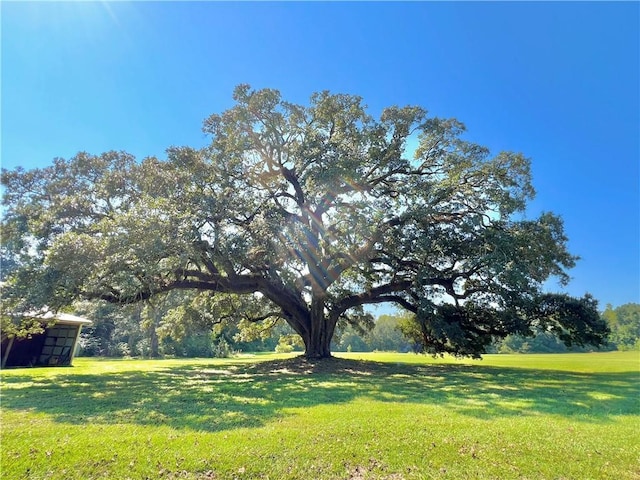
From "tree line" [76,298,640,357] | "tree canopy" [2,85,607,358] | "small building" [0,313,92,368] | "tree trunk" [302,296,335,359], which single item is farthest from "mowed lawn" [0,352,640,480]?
"small building" [0,313,92,368]

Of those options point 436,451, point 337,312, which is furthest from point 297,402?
Answer: point 337,312

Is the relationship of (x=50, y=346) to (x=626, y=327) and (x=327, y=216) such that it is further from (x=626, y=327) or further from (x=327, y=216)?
(x=626, y=327)

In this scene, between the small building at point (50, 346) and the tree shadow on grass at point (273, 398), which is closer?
the tree shadow on grass at point (273, 398)

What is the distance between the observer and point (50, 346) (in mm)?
18734

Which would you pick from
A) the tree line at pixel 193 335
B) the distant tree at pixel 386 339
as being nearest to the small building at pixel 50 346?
the tree line at pixel 193 335

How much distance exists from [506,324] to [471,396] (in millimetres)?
10245

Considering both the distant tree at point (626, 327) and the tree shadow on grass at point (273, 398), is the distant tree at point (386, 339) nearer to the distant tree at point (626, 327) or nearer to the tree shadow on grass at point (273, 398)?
the distant tree at point (626, 327)

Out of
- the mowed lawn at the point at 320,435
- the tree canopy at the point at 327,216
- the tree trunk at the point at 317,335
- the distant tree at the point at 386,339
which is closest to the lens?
the mowed lawn at the point at 320,435

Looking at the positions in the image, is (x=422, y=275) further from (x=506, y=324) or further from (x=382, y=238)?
(x=506, y=324)

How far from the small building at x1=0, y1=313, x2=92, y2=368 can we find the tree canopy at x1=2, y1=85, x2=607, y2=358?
437cm

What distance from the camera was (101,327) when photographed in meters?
35.1

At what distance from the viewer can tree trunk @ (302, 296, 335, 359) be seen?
1753 cm

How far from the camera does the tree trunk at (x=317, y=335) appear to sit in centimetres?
1753

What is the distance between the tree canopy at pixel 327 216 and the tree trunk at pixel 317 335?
53 millimetres
